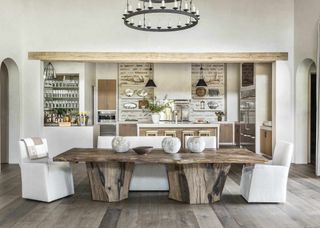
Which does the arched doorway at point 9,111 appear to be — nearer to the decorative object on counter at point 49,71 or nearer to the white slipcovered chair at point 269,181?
the decorative object on counter at point 49,71

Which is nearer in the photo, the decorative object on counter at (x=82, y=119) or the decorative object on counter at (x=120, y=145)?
the decorative object on counter at (x=120, y=145)

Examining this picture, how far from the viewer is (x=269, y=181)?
4.62 m

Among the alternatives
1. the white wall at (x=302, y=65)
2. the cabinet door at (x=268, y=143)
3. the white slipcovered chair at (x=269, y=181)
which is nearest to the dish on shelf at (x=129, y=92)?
the cabinet door at (x=268, y=143)

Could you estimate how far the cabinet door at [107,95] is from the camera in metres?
12.5

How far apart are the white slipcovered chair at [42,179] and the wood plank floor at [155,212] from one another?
0.38 feet

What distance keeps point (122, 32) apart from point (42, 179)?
4.43 metres

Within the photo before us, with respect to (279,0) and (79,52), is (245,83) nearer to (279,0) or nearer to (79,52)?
(279,0)

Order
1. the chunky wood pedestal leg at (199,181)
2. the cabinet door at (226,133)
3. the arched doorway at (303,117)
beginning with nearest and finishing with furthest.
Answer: the chunky wood pedestal leg at (199,181), the arched doorway at (303,117), the cabinet door at (226,133)

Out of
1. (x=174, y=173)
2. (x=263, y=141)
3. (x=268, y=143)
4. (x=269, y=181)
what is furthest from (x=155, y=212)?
(x=263, y=141)

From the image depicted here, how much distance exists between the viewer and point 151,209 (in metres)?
4.41

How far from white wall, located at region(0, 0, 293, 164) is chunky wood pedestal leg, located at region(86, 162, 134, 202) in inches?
152

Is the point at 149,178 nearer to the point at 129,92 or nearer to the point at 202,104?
the point at 129,92

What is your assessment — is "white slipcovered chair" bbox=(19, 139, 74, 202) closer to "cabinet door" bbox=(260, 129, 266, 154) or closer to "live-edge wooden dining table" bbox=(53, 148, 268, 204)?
"live-edge wooden dining table" bbox=(53, 148, 268, 204)

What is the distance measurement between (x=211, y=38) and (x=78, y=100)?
4.20 meters
